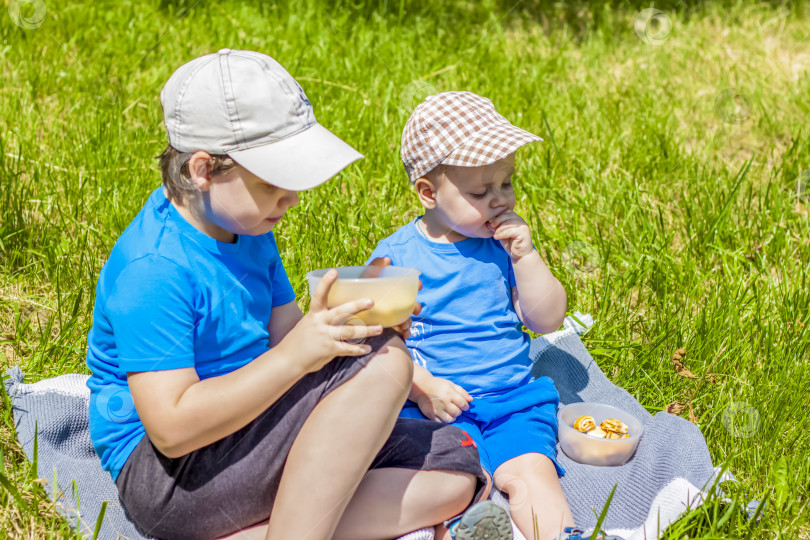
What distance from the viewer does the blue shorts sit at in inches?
83.0

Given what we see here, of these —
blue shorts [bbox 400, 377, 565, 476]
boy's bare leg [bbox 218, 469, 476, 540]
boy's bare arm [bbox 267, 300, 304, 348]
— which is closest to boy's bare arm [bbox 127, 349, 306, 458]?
boy's bare leg [bbox 218, 469, 476, 540]

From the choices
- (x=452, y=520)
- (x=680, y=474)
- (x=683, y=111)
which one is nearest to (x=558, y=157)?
(x=683, y=111)

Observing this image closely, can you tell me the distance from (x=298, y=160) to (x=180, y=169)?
0.88 ft

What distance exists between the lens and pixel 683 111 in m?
4.19

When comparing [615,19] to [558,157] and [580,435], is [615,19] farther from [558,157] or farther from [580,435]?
[580,435]

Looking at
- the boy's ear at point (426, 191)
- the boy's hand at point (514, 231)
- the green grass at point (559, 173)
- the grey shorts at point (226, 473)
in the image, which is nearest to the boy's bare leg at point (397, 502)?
the grey shorts at point (226, 473)

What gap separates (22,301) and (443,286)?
4.51 feet

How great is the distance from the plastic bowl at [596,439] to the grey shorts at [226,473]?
0.77 m

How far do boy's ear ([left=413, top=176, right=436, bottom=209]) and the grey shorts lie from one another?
0.60m

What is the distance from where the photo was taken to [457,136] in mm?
2131

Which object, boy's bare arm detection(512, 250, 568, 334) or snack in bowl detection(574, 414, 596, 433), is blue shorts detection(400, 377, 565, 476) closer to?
snack in bowl detection(574, 414, 596, 433)

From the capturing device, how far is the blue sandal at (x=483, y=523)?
1.76m

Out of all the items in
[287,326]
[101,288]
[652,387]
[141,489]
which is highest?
[101,288]

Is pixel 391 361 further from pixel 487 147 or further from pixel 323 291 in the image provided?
pixel 487 147
